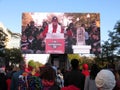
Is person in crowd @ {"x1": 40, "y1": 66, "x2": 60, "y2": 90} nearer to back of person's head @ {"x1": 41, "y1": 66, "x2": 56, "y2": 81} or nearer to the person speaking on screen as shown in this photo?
back of person's head @ {"x1": 41, "y1": 66, "x2": 56, "y2": 81}

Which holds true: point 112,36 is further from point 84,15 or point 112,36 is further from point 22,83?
point 22,83

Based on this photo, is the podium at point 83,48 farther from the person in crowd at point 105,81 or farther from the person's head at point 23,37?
the person in crowd at point 105,81

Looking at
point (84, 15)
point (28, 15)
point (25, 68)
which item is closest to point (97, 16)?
point (84, 15)

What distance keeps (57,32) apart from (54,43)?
4.46 ft

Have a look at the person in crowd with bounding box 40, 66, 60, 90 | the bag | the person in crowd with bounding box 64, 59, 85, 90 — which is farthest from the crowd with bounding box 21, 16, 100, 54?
the person in crowd with bounding box 40, 66, 60, 90

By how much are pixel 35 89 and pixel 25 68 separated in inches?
63.4

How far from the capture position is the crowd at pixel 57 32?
1966 inches

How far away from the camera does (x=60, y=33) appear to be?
51188 mm

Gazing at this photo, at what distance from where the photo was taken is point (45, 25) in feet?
168

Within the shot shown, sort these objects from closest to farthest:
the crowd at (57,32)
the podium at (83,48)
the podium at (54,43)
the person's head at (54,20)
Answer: the crowd at (57,32)
the podium at (54,43)
the podium at (83,48)
the person's head at (54,20)

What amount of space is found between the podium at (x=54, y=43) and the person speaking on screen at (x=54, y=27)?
38 centimetres

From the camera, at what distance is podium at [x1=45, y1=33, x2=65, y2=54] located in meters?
50.7

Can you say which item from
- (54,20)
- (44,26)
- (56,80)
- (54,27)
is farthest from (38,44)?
(56,80)

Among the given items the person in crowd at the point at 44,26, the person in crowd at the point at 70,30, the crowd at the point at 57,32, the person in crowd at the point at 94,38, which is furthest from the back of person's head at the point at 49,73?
the person in crowd at the point at 70,30
